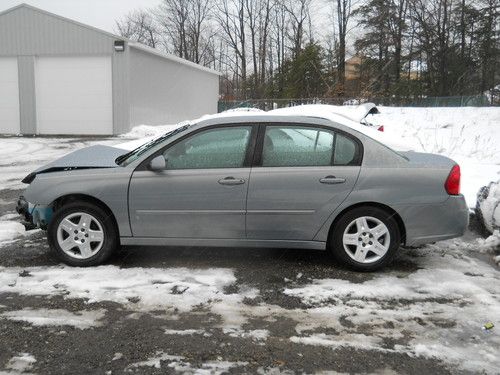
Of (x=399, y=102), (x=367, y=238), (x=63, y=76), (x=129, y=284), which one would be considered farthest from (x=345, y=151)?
(x=399, y=102)

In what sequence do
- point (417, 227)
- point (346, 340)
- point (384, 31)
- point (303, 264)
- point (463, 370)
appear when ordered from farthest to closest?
1. point (384, 31)
2. point (303, 264)
3. point (417, 227)
4. point (346, 340)
5. point (463, 370)

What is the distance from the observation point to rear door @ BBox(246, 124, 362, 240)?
472 cm

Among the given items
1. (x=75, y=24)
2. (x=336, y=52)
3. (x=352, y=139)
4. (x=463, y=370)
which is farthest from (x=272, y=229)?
(x=336, y=52)

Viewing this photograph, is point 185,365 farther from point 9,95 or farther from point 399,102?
point 399,102

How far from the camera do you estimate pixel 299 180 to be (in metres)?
4.73

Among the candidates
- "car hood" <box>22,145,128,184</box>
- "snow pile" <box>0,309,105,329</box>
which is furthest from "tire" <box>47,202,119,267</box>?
"snow pile" <box>0,309,105,329</box>

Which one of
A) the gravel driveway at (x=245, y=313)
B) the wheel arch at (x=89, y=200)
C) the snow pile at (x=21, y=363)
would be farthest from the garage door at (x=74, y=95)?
the snow pile at (x=21, y=363)

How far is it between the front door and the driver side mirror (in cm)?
5

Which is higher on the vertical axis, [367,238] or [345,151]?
[345,151]

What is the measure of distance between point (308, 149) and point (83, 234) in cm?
237

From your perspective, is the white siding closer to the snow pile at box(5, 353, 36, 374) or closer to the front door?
the front door

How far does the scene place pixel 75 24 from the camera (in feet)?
68.4

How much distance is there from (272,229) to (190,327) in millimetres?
1468

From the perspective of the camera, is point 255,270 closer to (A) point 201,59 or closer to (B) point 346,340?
(B) point 346,340
